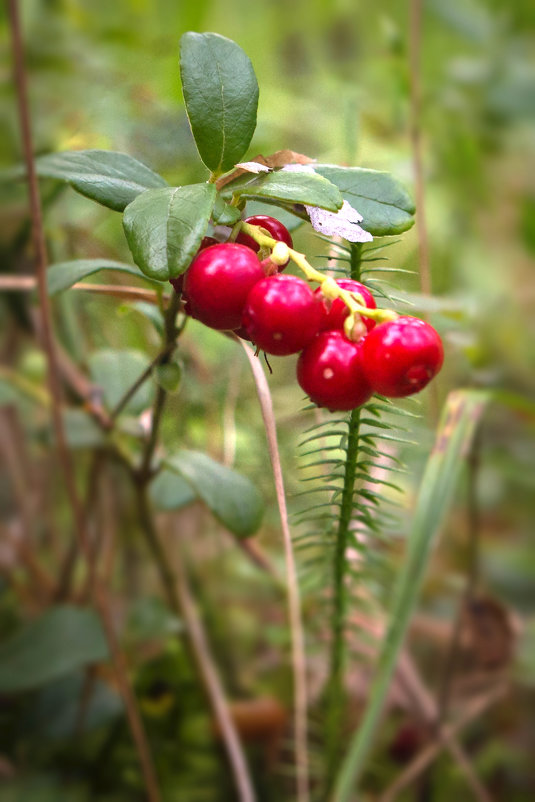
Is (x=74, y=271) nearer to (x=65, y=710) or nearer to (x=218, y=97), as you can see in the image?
(x=218, y=97)

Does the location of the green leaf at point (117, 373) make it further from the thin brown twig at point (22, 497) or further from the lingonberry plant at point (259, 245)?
the thin brown twig at point (22, 497)

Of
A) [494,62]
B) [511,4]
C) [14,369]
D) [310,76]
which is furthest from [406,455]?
[511,4]

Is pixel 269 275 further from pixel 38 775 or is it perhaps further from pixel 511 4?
pixel 511 4

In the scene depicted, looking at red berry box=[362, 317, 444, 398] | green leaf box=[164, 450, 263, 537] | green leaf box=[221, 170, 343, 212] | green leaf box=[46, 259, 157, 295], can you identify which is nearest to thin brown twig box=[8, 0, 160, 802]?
green leaf box=[46, 259, 157, 295]

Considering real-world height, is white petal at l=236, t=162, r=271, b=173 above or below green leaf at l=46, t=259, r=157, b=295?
above

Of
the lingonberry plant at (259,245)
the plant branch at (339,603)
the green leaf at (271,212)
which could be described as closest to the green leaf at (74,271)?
the lingonberry plant at (259,245)

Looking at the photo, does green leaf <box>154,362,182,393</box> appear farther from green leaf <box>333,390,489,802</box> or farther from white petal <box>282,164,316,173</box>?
green leaf <box>333,390,489,802</box>
